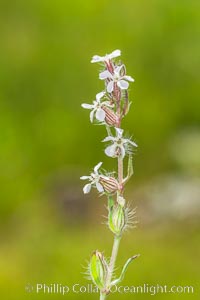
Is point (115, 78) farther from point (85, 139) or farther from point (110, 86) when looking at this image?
point (85, 139)

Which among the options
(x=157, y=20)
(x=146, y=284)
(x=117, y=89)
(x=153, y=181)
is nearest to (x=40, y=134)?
(x=153, y=181)

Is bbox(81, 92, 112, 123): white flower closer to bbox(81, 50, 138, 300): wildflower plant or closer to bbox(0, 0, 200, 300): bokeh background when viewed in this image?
bbox(81, 50, 138, 300): wildflower plant

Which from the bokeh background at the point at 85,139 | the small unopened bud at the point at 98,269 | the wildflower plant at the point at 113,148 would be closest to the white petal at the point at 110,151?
the wildflower plant at the point at 113,148

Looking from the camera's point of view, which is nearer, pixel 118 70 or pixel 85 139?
pixel 118 70

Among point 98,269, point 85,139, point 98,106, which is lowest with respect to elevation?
point 98,269

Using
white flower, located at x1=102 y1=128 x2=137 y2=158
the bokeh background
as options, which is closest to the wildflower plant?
white flower, located at x1=102 y1=128 x2=137 y2=158

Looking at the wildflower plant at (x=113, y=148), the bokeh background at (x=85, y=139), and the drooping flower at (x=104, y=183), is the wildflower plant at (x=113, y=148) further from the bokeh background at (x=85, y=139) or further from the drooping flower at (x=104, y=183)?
the bokeh background at (x=85, y=139)

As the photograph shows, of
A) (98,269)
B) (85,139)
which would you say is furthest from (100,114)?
(85,139)
